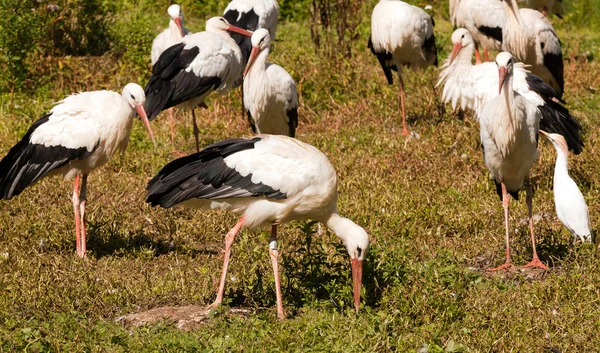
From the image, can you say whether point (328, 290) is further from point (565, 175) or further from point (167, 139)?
point (167, 139)

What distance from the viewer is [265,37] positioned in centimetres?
805

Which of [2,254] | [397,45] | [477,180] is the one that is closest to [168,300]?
[2,254]

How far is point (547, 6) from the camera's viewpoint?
41.0 ft

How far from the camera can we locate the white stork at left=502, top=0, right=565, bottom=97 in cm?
923

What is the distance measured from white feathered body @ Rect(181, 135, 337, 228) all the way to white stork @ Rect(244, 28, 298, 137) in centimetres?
293

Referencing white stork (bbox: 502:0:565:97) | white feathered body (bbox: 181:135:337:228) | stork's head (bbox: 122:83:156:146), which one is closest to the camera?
white feathered body (bbox: 181:135:337:228)

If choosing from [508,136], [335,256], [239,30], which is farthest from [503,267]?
[239,30]

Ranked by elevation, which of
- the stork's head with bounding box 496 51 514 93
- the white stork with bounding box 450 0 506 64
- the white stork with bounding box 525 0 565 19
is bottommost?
the white stork with bounding box 525 0 565 19

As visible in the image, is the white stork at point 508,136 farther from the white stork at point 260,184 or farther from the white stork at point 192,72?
the white stork at point 192,72

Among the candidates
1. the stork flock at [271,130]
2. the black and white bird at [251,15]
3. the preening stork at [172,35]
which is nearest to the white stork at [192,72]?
the stork flock at [271,130]

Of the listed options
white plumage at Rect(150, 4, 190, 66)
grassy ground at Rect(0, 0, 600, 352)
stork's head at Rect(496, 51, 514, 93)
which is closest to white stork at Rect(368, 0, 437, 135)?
grassy ground at Rect(0, 0, 600, 352)

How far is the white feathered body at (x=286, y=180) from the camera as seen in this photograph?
512cm

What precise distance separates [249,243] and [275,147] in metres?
1.17

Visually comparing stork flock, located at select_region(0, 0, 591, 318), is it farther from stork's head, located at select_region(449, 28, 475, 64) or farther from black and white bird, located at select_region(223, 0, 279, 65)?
black and white bird, located at select_region(223, 0, 279, 65)
